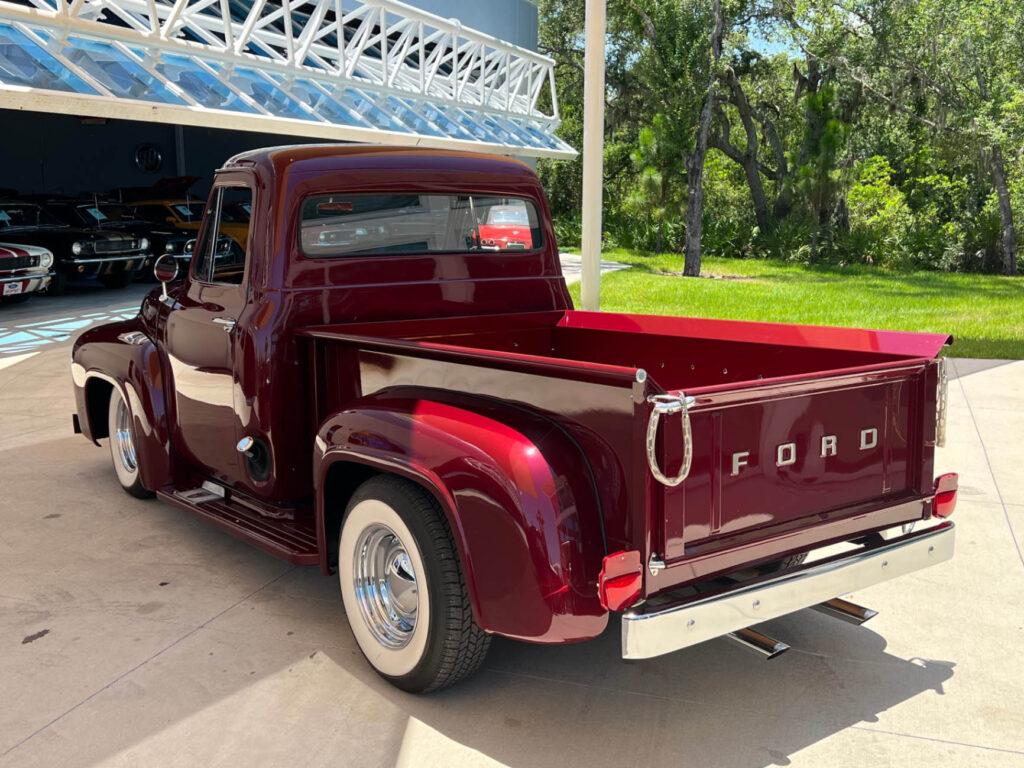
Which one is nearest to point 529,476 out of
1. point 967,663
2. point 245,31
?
point 967,663

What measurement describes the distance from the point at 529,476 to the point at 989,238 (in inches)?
1036

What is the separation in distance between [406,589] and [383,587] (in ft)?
0.31

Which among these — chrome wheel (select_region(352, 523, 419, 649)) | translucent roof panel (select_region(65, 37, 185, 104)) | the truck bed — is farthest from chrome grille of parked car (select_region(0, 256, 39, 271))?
chrome wheel (select_region(352, 523, 419, 649))

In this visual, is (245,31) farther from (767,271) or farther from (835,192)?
(835,192)

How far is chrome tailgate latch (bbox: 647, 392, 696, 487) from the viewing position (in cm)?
287

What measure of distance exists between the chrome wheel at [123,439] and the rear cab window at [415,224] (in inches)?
80.9

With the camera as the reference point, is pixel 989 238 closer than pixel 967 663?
No

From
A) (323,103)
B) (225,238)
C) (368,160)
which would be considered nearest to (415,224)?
(368,160)

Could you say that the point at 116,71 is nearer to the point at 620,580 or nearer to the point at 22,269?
the point at 22,269

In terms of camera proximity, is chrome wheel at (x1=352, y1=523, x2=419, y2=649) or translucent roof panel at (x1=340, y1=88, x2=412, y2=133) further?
translucent roof panel at (x1=340, y1=88, x2=412, y2=133)

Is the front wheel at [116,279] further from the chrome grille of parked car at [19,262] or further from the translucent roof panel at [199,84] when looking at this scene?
the translucent roof panel at [199,84]

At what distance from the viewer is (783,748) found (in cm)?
328

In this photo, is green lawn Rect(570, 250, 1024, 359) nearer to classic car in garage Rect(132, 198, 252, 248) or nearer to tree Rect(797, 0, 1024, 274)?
tree Rect(797, 0, 1024, 274)

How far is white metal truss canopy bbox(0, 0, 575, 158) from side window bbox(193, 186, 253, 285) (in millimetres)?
5952
